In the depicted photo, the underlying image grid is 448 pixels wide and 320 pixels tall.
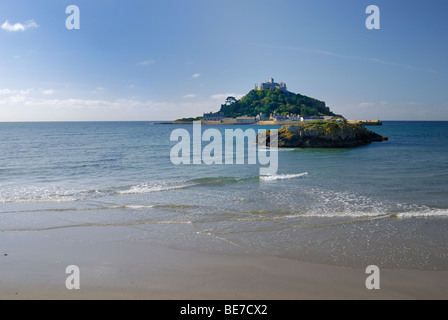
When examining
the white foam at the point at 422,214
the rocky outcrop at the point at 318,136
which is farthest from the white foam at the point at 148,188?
the rocky outcrop at the point at 318,136

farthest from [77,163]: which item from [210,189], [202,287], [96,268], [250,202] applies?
[202,287]

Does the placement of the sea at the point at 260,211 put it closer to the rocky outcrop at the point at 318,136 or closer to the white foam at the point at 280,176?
the white foam at the point at 280,176

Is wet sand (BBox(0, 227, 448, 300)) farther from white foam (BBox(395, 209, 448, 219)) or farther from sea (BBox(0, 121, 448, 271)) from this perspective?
white foam (BBox(395, 209, 448, 219))

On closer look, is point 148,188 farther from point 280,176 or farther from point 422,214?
point 422,214

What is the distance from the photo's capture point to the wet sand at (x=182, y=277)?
5750mm

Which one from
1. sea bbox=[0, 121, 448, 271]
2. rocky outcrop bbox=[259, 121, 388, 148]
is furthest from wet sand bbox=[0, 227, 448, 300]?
rocky outcrop bbox=[259, 121, 388, 148]

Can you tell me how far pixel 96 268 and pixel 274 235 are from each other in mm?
5057

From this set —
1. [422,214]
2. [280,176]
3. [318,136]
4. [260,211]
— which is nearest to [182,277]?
[260,211]

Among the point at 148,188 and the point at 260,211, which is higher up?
the point at 148,188

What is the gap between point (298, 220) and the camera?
10047mm

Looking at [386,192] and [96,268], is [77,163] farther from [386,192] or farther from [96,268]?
[386,192]

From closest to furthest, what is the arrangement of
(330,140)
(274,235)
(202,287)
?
(202,287), (274,235), (330,140)

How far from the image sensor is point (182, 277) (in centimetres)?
641
